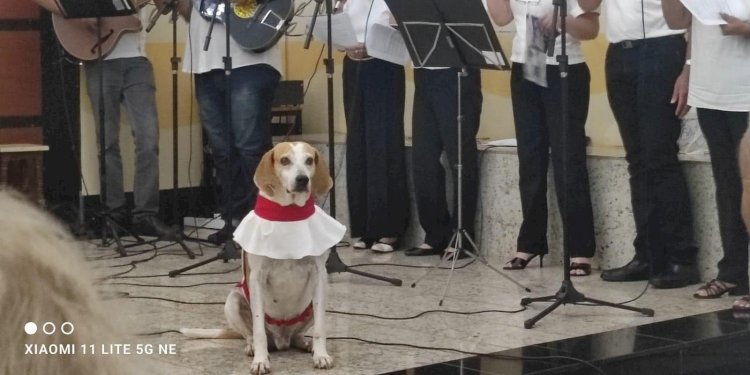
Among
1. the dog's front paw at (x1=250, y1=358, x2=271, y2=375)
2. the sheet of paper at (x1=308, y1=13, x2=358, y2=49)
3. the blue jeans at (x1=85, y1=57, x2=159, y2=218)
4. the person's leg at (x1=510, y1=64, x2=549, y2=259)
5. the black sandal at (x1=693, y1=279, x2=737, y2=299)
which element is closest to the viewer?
the dog's front paw at (x1=250, y1=358, x2=271, y2=375)

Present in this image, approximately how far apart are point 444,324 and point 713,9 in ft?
5.54

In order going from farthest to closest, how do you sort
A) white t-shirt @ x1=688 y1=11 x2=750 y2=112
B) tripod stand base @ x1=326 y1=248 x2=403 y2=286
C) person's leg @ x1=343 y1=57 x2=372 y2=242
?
person's leg @ x1=343 y1=57 x2=372 y2=242 → tripod stand base @ x1=326 y1=248 x2=403 y2=286 → white t-shirt @ x1=688 y1=11 x2=750 y2=112

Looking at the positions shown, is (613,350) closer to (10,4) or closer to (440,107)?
(440,107)

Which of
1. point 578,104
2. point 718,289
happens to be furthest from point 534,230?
point 718,289

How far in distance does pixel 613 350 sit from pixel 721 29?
1.53m

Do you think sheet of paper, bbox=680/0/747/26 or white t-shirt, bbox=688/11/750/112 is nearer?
sheet of paper, bbox=680/0/747/26

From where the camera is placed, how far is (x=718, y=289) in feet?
16.2

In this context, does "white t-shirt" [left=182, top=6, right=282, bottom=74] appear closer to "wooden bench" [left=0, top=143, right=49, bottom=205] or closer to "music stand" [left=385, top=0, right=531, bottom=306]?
"music stand" [left=385, top=0, right=531, bottom=306]

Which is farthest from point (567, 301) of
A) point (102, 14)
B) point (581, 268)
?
point (102, 14)

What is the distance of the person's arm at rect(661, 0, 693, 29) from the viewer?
4.82m

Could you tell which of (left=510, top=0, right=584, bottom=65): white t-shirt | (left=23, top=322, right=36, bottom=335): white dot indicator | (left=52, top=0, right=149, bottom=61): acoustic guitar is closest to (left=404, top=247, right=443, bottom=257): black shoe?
(left=510, top=0, right=584, bottom=65): white t-shirt

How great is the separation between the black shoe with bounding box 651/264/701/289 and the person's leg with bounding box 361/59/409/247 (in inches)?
69.6

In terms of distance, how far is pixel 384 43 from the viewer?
229 inches

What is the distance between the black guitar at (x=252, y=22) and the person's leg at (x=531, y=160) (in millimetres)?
1306
